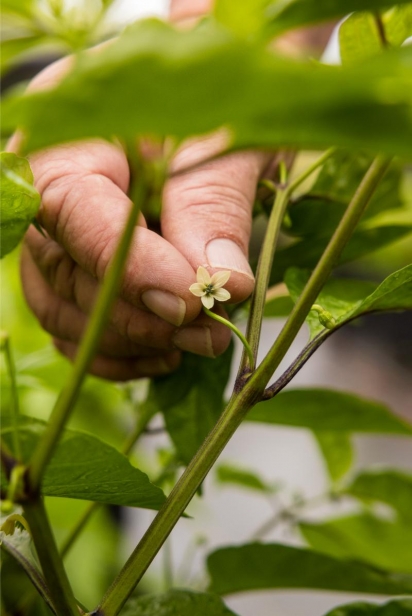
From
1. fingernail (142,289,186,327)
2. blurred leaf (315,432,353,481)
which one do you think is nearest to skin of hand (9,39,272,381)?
fingernail (142,289,186,327)

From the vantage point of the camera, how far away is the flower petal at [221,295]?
0.85 feet

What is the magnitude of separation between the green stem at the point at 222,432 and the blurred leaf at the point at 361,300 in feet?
0.07

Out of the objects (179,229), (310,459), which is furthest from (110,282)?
(310,459)

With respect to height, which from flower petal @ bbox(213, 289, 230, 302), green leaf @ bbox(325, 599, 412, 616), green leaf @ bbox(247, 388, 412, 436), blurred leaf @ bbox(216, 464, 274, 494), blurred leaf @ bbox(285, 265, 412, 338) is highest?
flower petal @ bbox(213, 289, 230, 302)

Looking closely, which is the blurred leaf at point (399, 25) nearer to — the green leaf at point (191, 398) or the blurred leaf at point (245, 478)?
the green leaf at point (191, 398)

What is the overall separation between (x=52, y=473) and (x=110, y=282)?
3.6 inches

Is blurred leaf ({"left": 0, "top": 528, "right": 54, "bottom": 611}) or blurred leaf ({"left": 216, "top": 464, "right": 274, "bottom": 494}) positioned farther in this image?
blurred leaf ({"left": 216, "top": 464, "right": 274, "bottom": 494})

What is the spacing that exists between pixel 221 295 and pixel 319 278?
4 cm

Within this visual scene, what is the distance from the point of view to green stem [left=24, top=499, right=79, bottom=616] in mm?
177

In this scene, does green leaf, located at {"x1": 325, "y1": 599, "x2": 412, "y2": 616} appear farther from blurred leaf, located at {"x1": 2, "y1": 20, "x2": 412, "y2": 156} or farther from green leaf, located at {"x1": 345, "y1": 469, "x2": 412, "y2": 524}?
blurred leaf, located at {"x1": 2, "y1": 20, "x2": 412, "y2": 156}

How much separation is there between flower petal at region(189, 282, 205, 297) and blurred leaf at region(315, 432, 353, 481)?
287mm

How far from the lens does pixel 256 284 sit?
0.85 feet

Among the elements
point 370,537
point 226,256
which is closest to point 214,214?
point 226,256

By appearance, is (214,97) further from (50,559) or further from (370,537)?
(370,537)
